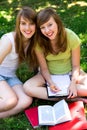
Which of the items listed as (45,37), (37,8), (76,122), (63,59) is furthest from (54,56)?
(37,8)

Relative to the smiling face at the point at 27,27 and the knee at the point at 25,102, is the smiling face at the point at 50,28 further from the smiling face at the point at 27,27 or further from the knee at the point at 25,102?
the knee at the point at 25,102

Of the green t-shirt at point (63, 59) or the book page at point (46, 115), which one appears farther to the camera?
the green t-shirt at point (63, 59)

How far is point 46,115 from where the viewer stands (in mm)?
3926

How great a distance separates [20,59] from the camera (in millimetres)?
4316

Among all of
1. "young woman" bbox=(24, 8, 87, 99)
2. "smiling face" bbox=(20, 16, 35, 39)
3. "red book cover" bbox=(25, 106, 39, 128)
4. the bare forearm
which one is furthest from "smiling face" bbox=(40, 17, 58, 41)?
"red book cover" bbox=(25, 106, 39, 128)

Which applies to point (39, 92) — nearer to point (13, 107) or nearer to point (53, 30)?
point (13, 107)

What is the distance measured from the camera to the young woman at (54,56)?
401 cm

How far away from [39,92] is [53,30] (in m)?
0.75

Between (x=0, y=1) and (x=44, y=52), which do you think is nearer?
(x=44, y=52)

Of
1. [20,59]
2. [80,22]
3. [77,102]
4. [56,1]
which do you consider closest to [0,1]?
[56,1]

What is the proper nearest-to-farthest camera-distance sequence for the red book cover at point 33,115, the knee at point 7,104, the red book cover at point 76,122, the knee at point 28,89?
1. the red book cover at point 76,122
2. the red book cover at point 33,115
3. the knee at point 7,104
4. the knee at point 28,89

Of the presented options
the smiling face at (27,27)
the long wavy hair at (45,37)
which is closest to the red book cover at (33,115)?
the long wavy hair at (45,37)

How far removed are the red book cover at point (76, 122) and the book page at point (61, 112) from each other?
0.05 m

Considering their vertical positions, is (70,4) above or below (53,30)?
below
